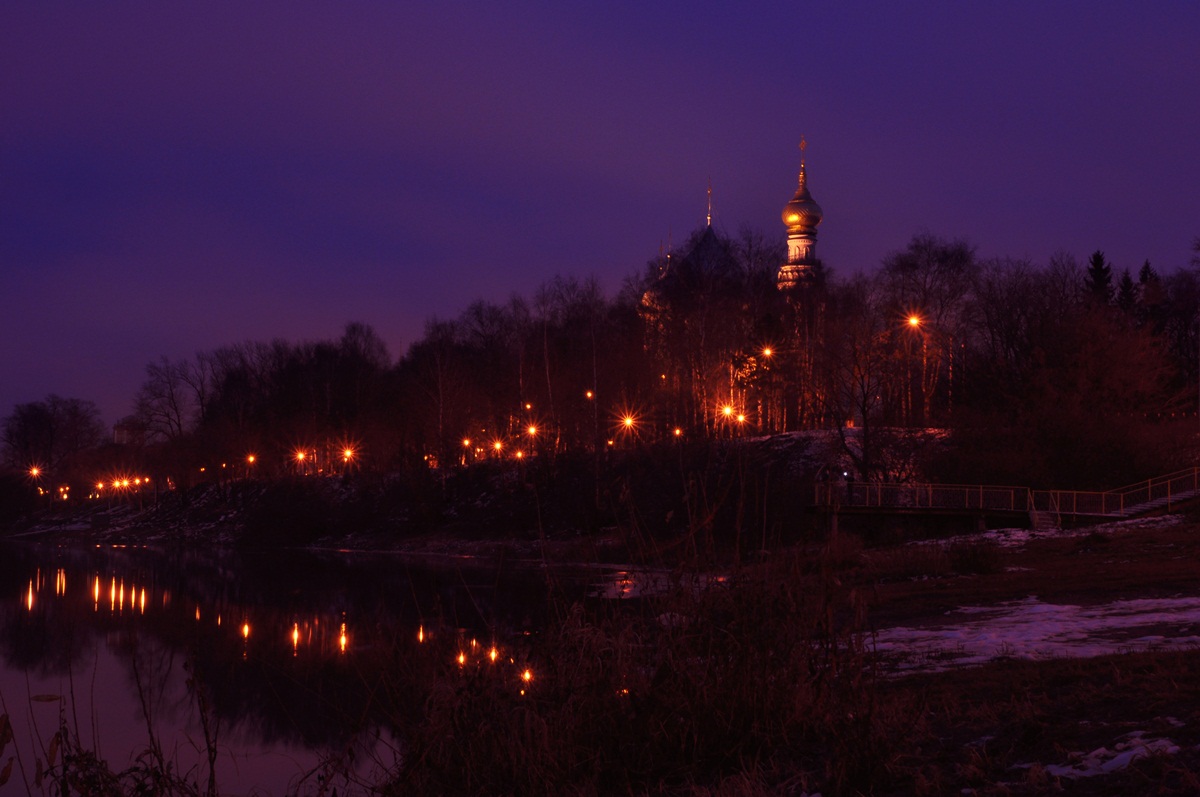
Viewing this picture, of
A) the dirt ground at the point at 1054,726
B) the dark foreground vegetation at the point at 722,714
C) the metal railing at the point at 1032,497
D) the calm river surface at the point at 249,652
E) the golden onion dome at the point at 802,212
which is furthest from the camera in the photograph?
the golden onion dome at the point at 802,212

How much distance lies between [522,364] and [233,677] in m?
48.4

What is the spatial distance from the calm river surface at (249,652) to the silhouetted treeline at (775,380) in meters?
17.0

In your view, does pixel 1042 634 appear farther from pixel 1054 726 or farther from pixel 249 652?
pixel 249 652

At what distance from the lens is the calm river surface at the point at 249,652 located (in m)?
8.48

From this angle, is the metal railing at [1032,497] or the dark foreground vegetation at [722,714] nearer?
the dark foreground vegetation at [722,714]

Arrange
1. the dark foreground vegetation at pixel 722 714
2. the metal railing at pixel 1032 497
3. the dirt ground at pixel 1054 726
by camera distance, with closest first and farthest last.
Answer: the dirt ground at pixel 1054 726 → the dark foreground vegetation at pixel 722 714 → the metal railing at pixel 1032 497

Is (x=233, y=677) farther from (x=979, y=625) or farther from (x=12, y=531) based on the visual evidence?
(x=12, y=531)

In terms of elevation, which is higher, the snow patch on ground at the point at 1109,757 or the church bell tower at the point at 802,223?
the church bell tower at the point at 802,223

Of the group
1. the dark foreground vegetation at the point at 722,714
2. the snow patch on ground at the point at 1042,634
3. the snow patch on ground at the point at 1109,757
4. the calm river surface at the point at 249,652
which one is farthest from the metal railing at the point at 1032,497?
the snow patch on ground at the point at 1109,757

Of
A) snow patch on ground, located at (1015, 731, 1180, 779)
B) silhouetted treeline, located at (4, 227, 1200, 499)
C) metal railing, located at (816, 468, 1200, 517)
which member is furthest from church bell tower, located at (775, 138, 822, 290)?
snow patch on ground, located at (1015, 731, 1180, 779)

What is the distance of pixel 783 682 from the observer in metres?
7.52

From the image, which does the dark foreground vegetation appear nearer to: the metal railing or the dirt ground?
the dirt ground

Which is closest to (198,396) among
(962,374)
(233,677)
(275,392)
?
(275,392)

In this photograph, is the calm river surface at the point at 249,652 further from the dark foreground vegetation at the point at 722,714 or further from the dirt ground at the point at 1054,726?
the dirt ground at the point at 1054,726
